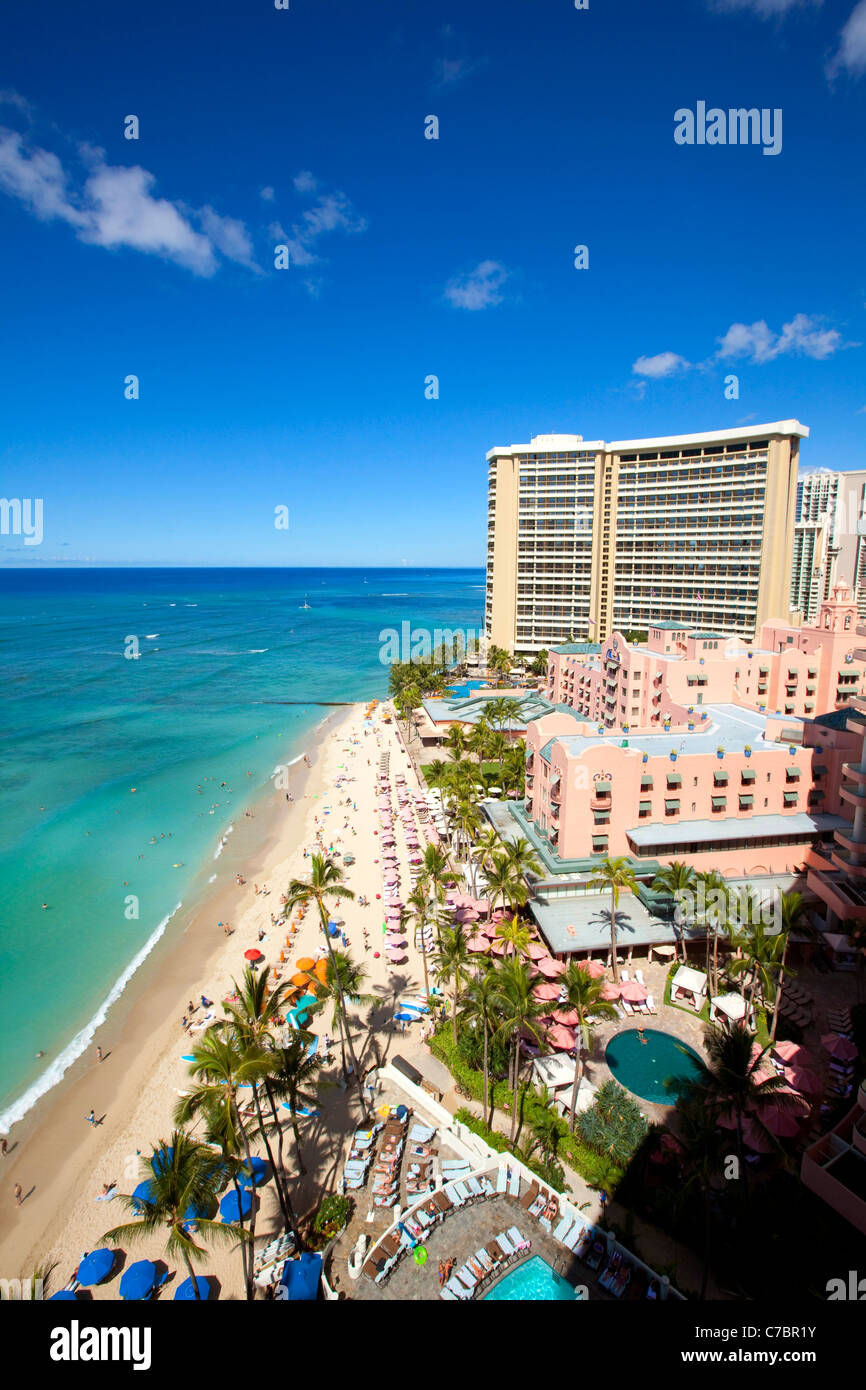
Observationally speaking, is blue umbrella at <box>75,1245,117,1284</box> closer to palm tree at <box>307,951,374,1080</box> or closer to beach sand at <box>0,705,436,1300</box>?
beach sand at <box>0,705,436,1300</box>

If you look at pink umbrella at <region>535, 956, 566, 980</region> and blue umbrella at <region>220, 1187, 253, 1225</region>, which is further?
pink umbrella at <region>535, 956, 566, 980</region>

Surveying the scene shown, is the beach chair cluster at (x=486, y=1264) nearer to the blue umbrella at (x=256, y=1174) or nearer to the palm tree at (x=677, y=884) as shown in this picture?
the blue umbrella at (x=256, y=1174)

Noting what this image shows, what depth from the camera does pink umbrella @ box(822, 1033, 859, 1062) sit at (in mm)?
28812

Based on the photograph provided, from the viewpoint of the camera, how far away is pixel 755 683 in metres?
65.2

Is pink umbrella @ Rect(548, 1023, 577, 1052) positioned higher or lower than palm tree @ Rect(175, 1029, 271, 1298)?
lower

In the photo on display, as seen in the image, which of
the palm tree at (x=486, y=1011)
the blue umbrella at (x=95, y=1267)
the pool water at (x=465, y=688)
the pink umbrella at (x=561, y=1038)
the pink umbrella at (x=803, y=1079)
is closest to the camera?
the blue umbrella at (x=95, y=1267)

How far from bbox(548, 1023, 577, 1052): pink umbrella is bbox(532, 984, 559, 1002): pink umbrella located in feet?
5.87

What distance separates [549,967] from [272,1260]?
17.6 meters

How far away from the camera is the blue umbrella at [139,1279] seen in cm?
2225

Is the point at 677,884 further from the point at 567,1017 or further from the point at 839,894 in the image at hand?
the point at 839,894

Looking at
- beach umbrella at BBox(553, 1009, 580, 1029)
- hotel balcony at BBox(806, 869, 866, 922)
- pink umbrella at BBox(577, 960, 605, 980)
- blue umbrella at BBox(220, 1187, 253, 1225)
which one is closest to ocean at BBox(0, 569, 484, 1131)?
blue umbrella at BBox(220, 1187, 253, 1225)

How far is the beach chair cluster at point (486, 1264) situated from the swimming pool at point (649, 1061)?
33.9ft

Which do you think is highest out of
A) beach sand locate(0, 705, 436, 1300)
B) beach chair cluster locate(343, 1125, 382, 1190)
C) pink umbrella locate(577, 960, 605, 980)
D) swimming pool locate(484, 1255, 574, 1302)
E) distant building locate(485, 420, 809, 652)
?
distant building locate(485, 420, 809, 652)

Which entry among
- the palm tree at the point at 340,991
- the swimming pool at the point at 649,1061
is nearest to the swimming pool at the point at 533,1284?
the swimming pool at the point at 649,1061
